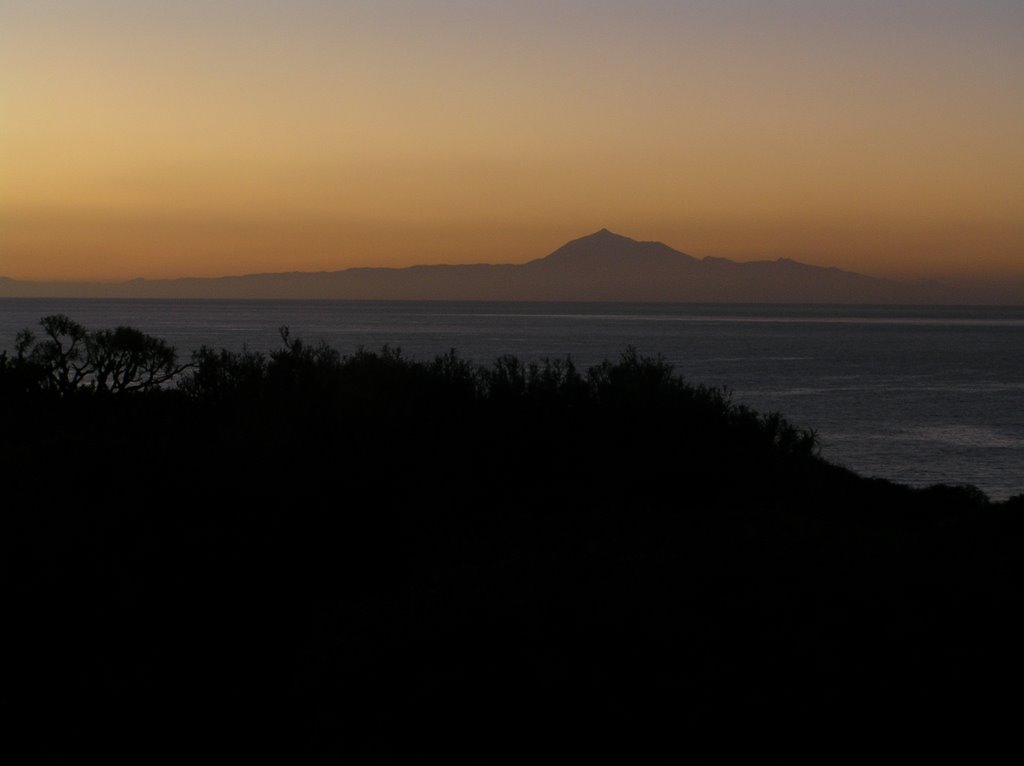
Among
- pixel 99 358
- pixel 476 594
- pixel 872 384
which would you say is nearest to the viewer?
pixel 476 594

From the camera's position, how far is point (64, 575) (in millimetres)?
9164

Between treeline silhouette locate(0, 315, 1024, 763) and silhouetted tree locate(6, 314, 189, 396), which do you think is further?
silhouetted tree locate(6, 314, 189, 396)

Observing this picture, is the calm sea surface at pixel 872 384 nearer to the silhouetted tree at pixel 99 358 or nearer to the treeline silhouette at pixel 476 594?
the treeline silhouette at pixel 476 594

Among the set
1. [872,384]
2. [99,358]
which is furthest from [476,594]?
[872,384]

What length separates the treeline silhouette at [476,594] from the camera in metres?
7.01

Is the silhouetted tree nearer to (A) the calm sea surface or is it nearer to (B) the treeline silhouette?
(B) the treeline silhouette

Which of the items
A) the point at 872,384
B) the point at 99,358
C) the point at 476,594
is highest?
the point at 99,358

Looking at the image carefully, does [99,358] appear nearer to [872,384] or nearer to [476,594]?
[476,594]

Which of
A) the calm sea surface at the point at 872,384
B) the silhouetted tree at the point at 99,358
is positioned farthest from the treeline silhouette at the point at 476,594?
the calm sea surface at the point at 872,384

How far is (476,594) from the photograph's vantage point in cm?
856

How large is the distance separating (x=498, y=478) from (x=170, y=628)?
4.66 metres

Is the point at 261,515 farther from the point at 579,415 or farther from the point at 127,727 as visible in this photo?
the point at 579,415

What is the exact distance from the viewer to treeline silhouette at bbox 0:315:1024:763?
7.01 m

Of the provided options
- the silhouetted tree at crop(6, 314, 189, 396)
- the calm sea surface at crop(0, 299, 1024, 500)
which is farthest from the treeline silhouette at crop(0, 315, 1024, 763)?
the calm sea surface at crop(0, 299, 1024, 500)
